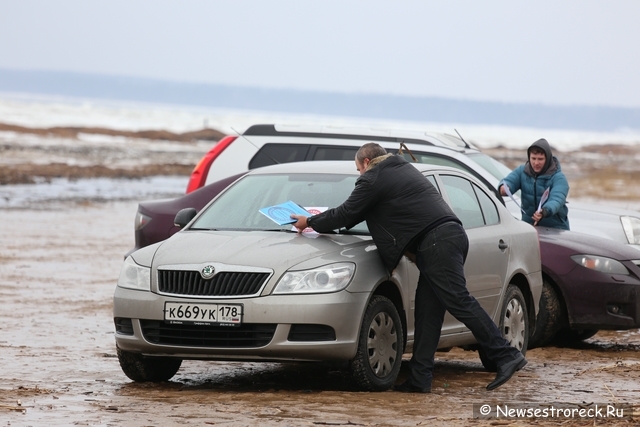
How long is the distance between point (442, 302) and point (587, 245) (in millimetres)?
3054

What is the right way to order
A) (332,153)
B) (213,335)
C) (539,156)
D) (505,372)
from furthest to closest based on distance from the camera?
(332,153) < (539,156) < (505,372) < (213,335)

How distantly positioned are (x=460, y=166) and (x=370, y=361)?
4.65 m

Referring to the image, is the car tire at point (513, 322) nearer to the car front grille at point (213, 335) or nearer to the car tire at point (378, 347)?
the car tire at point (378, 347)

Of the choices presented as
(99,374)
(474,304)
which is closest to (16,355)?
(99,374)

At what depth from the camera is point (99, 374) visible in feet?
27.8

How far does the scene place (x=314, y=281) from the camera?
7.29 metres

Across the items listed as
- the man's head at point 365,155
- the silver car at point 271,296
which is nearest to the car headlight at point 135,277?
the silver car at point 271,296

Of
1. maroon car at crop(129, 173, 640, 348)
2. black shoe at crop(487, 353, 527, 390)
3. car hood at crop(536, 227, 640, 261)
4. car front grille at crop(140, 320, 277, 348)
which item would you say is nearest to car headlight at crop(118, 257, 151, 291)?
car front grille at crop(140, 320, 277, 348)

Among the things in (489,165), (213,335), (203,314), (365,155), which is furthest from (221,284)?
(489,165)

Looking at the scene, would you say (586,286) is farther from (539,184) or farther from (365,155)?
(365,155)

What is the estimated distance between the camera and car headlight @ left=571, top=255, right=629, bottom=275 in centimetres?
1022

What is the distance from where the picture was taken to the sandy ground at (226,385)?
21.7 feet

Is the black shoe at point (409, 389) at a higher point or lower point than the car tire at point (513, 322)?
lower

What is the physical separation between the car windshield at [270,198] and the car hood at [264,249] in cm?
26
